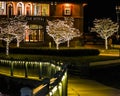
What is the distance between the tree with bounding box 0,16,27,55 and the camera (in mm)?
54097

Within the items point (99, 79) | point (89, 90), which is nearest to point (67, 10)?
point (99, 79)

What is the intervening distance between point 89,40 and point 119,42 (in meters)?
8.15

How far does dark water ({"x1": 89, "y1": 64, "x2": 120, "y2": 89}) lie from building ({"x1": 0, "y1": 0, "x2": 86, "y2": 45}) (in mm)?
35496

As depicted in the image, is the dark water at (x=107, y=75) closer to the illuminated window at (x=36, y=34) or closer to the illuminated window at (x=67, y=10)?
the illuminated window at (x=36, y=34)

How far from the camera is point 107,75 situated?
91.9 feet

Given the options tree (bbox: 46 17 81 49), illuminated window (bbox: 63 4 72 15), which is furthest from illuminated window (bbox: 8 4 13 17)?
illuminated window (bbox: 63 4 72 15)

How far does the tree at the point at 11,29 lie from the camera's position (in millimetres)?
54097

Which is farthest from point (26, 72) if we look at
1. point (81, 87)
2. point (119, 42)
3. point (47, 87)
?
point (119, 42)

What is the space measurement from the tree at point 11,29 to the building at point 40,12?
6.11 m

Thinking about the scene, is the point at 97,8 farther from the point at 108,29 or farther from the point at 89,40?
the point at 108,29

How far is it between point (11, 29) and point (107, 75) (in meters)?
28.4

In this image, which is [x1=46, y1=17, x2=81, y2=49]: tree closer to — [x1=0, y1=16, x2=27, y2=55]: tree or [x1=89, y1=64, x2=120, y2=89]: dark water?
[x1=0, y1=16, x2=27, y2=55]: tree

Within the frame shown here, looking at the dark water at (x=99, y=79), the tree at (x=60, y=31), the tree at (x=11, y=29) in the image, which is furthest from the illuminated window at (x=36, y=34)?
the dark water at (x=99, y=79)

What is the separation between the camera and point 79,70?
29031 millimetres
